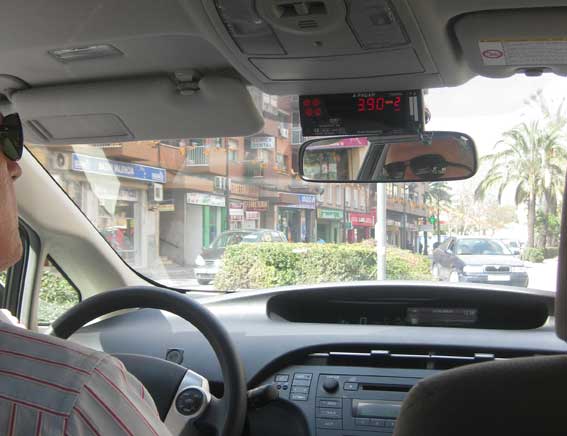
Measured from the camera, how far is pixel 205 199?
5.39 meters

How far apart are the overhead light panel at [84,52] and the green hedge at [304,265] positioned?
179cm

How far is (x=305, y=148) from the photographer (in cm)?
346

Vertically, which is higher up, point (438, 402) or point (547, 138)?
point (547, 138)

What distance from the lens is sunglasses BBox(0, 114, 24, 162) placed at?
1638 mm

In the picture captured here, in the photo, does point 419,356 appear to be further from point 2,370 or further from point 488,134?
point 2,370

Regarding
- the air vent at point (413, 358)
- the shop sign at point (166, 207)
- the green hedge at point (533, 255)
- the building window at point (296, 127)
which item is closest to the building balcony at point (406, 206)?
the green hedge at point (533, 255)

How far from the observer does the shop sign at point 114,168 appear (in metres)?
4.25

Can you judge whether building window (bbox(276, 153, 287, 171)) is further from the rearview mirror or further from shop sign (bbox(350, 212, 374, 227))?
the rearview mirror

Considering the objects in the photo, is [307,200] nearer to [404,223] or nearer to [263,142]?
[404,223]

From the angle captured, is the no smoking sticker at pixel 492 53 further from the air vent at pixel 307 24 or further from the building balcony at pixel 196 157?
the building balcony at pixel 196 157

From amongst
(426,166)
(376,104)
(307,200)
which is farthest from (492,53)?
(307,200)

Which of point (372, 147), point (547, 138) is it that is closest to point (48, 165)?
point (372, 147)

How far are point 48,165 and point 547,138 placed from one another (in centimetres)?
321

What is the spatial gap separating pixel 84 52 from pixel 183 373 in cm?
152
